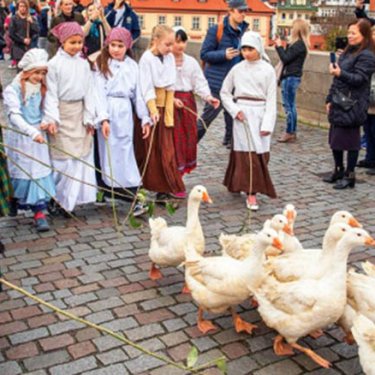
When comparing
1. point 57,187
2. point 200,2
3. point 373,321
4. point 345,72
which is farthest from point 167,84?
point 200,2

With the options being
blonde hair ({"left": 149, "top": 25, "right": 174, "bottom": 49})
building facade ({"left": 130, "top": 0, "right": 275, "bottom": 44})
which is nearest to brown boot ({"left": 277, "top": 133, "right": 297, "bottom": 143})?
blonde hair ({"left": 149, "top": 25, "right": 174, "bottom": 49})

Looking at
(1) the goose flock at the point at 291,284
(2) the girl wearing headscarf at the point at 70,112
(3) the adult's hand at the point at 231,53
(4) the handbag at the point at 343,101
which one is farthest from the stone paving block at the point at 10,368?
(3) the adult's hand at the point at 231,53

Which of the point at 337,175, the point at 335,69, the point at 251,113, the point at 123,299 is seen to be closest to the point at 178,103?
the point at 251,113

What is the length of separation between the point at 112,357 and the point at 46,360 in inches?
16.9

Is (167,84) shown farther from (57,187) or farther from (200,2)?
(200,2)

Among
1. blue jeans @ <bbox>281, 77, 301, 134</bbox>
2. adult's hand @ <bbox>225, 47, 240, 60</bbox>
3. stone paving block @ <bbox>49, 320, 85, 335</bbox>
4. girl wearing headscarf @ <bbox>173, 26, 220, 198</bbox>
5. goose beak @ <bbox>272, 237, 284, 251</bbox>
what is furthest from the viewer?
blue jeans @ <bbox>281, 77, 301, 134</bbox>

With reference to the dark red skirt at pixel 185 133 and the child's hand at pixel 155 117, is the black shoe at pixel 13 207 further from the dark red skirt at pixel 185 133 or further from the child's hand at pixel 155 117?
the dark red skirt at pixel 185 133

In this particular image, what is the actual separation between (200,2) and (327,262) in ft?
297

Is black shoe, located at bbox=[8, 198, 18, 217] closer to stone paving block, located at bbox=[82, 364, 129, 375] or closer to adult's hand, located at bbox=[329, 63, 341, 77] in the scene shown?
stone paving block, located at bbox=[82, 364, 129, 375]

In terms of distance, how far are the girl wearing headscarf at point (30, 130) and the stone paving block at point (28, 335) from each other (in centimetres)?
195

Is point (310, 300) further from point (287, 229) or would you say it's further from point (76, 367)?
point (76, 367)

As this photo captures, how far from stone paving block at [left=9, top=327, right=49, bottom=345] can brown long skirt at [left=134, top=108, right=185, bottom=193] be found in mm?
3012

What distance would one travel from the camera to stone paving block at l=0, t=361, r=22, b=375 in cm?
397

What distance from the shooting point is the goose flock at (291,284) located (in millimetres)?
3840
